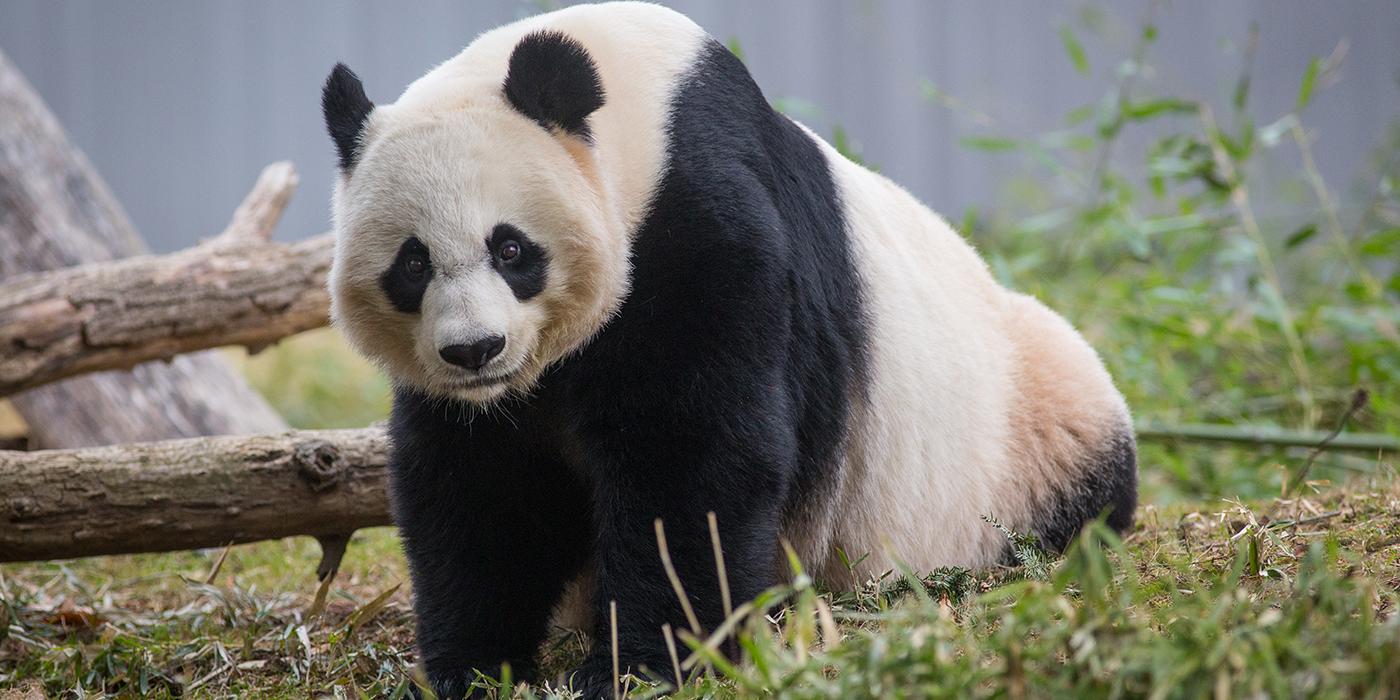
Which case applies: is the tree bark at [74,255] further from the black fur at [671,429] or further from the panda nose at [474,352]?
the panda nose at [474,352]

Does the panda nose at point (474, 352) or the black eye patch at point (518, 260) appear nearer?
the panda nose at point (474, 352)

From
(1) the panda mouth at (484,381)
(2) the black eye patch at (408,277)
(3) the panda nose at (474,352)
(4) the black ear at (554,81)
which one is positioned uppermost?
(4) the black ear at (554,81)

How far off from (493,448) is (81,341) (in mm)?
2125

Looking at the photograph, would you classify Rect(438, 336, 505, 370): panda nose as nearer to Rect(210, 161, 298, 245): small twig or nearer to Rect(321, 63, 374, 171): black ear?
Rect(321, 63, 374, 171): black ear

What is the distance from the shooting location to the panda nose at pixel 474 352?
93.7 inches

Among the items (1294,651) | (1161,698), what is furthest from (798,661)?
(1294,651)

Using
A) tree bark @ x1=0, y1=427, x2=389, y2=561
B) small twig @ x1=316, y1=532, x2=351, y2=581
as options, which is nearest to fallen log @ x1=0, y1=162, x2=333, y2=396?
tree bark @ x1=0, y1=427, x2=389, y2=561

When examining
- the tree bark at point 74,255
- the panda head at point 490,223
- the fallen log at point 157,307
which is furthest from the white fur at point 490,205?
the tree bark at point 74,255

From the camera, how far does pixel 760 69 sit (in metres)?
9.30

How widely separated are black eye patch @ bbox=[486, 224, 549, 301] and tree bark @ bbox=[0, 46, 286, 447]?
3261 mm

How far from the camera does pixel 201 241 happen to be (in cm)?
466

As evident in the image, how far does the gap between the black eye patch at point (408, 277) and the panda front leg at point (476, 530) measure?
12.8 inches

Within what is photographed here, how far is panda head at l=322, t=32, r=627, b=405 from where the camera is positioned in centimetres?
246

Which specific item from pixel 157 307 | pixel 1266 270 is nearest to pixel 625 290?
pixel 157 307
